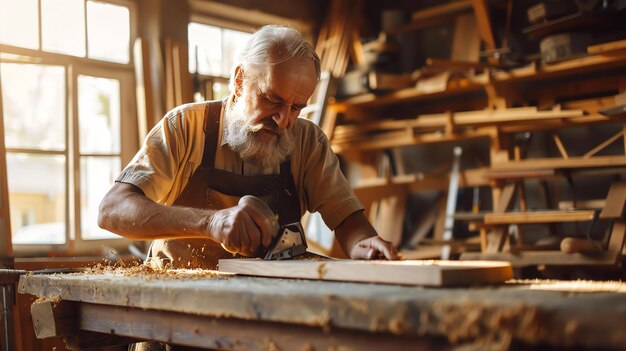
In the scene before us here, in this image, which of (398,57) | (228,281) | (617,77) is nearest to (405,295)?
(228,281)

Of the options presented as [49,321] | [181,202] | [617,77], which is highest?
[617,77]

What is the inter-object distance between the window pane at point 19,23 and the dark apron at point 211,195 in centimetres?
287

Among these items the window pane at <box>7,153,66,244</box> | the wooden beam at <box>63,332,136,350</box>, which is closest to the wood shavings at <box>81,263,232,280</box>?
the wooden beam at <box>63,332,136,350</box>

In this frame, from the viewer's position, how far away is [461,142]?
19.7 feet

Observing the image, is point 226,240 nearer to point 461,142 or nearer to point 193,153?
point 193,153

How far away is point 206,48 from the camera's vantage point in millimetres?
6254

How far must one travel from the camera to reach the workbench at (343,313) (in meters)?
1.14

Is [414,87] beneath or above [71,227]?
above

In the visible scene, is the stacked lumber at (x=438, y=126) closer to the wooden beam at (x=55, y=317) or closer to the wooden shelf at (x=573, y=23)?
the wooden shelf at (x=573, y=23)

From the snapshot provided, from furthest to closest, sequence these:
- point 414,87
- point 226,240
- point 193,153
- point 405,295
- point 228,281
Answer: point 414,87 < point 193,153 < point 226,240 < point 228,281 < point 405,295

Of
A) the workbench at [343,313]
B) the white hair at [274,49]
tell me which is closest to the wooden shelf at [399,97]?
the white hair at [274,49]

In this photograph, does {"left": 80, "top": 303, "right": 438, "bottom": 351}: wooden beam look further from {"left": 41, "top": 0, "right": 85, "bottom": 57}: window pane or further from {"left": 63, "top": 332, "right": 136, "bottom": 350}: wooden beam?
{"left": 41, "top": 0, "right": 85, "bottom": 57}: window pane

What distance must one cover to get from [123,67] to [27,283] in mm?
3575

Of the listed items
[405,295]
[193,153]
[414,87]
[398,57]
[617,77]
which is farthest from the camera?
[398,57]
